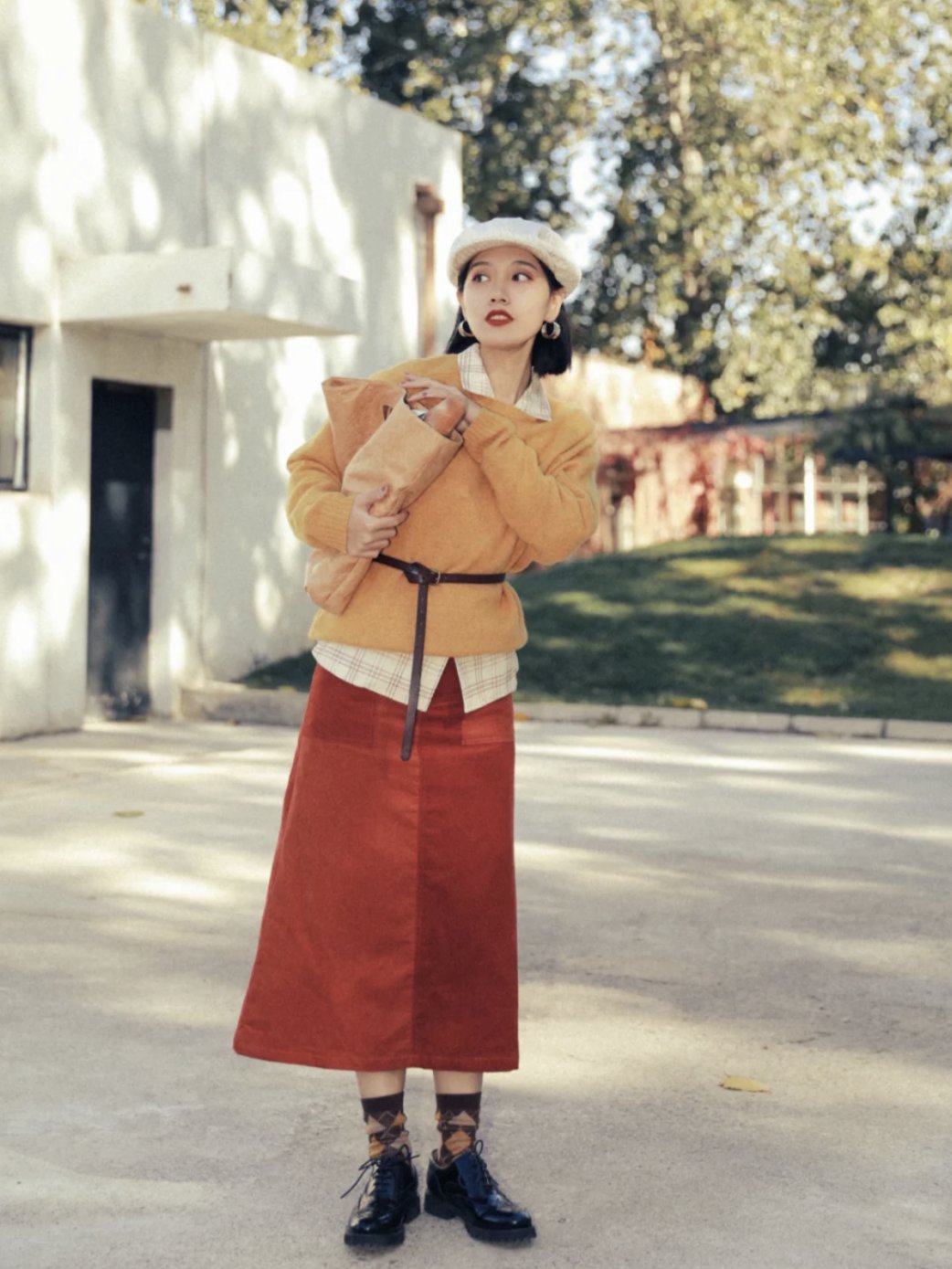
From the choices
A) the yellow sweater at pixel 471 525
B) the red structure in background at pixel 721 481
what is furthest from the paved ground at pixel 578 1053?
the red structure in background at pixel 721 481

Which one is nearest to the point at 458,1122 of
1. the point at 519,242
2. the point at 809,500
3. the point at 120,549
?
the point at 519,242

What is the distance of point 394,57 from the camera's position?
3403cm

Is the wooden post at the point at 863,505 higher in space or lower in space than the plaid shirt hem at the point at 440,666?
higher

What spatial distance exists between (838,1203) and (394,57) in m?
32.6

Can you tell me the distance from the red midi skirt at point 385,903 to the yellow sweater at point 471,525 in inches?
4.2

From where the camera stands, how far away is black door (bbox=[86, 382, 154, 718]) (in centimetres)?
1331

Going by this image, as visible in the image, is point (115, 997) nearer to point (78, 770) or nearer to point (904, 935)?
point (904, 935)

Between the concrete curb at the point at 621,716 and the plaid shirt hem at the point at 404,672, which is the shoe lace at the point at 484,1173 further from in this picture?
the concrete curb at the point at 621,716

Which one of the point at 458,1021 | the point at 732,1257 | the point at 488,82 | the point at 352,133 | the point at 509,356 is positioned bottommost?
the point at 732,1257

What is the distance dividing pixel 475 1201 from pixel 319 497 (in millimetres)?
1352

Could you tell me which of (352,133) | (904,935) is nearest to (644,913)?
(904,935)

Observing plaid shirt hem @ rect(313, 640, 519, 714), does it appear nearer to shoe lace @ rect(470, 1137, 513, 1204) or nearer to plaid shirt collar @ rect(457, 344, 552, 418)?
plaid shirt collar @ rect(457, 344, 552, 418)

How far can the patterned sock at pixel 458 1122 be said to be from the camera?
11.9 ft

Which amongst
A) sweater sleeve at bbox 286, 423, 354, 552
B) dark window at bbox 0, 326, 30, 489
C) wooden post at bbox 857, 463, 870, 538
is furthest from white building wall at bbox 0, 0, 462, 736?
wooden post at bbox 857, 463, 870, 538
